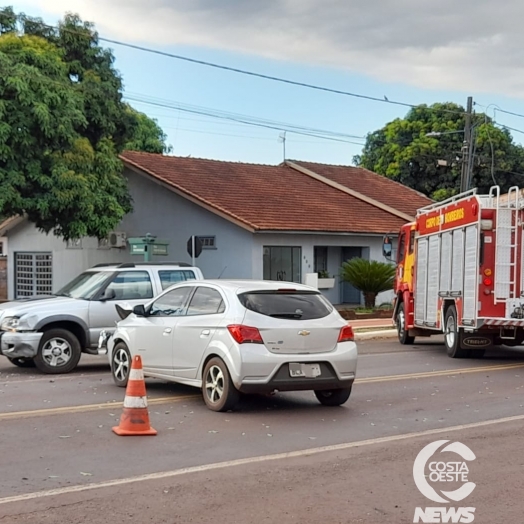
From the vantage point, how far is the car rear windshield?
10234 millimetres

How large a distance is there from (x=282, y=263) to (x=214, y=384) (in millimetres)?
19232

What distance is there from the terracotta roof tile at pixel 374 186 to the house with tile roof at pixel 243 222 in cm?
11

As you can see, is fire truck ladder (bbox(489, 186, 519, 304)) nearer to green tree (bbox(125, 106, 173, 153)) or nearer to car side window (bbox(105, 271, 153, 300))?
car side window (bbox(105, 271, 153, 300))

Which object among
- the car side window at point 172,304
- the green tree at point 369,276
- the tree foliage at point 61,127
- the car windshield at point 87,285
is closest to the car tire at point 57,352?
the car windshield at point 87,285

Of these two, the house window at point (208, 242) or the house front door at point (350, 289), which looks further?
the house front door at point (350, 289)

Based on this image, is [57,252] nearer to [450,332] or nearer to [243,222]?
[243,222]

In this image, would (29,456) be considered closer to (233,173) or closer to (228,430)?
(228,430)

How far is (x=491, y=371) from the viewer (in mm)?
14859

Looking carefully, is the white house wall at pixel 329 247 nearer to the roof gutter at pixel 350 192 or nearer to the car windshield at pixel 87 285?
the roof gutter at pixel 350 192

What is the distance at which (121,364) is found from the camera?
12055 millimetres

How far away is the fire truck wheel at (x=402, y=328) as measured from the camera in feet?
66.8

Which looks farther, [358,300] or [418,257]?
[358,300]

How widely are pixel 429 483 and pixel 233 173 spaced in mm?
27205

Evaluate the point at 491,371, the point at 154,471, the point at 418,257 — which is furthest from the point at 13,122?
the point at 154,471
